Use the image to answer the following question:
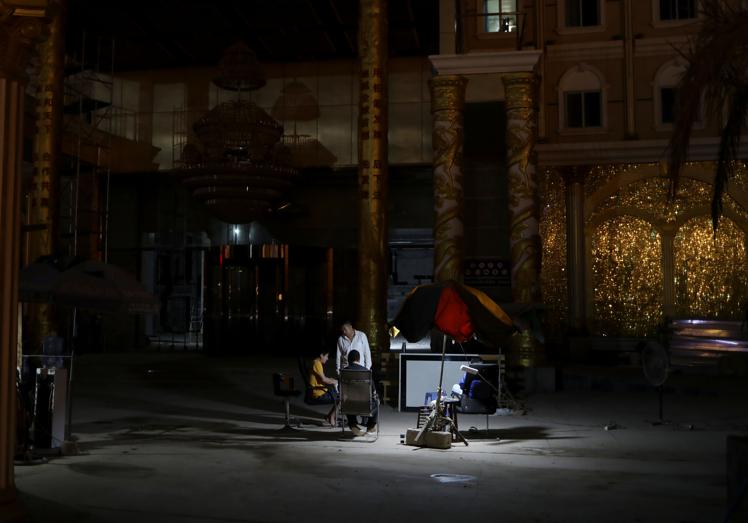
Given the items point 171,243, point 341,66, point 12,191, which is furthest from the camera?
point 171,243

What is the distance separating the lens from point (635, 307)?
23.8 m

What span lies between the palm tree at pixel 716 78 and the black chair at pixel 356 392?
16.0ft

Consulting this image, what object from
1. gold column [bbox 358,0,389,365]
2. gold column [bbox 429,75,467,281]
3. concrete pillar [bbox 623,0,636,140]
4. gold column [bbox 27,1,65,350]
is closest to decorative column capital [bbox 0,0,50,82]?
gold column [bbox 358,0,389,365]

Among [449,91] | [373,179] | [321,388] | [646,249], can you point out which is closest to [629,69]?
[646,249]

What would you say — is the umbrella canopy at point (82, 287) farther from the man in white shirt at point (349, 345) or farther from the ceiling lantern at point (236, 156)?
the ceiling lantern at point (236, 156)

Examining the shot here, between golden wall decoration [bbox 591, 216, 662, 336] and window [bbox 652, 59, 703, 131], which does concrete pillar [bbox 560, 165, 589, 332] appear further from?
window [bbox 652, 59, 703, 131]

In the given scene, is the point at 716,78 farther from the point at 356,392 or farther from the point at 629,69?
the point at 629,69

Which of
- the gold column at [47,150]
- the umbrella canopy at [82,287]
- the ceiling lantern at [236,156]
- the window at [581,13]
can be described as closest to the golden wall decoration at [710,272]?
the window at [581,13]

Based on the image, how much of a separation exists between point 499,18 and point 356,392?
14.8 meters

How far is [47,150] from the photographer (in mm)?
24125

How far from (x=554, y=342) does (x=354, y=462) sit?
14.8 meters

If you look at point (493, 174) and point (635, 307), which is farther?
point (493, 174)

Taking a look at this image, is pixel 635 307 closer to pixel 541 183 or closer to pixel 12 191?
pixel 541 183

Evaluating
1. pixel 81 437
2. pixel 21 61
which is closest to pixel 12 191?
pixel 21 61
